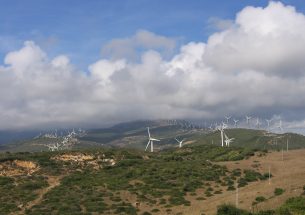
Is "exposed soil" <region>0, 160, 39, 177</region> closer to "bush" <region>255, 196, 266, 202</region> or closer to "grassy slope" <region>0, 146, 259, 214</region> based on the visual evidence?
"grassy slope" <region>0, 146, 259, 214</region>

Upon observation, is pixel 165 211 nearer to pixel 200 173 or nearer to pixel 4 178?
pixel 200 173

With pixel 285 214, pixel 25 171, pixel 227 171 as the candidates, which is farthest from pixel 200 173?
pixel 285 214

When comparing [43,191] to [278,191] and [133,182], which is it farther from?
[278,191]

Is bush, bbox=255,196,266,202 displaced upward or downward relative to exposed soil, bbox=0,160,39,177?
downward

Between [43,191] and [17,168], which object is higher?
[17,168]

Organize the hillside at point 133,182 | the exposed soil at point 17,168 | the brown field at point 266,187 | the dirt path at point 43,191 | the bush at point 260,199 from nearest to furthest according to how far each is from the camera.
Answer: the brown field at point 266,187 → the bush at point 260,199 → the hillside at point 133,182 → the dirt path at point 43,191 → the exposed soil at point 17,168

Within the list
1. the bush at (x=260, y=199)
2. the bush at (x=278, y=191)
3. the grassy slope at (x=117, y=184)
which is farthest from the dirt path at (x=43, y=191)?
the bush at (x=278, y=191)

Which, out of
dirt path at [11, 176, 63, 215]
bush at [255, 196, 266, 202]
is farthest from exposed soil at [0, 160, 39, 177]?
bush at [255, 196, 266, 202]

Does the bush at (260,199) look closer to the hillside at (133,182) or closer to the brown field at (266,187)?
the brown field at (266,187)

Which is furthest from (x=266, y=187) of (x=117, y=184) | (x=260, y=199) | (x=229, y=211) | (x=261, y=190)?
(x=117, y=184)

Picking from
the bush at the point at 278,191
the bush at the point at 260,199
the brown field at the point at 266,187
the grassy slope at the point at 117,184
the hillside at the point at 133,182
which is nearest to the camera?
the brown field at the point at 266,187

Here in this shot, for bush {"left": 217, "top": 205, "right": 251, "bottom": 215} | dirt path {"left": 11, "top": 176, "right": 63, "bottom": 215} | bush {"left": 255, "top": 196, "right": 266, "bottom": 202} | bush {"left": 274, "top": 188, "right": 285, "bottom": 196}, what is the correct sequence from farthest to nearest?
dirt path {"left": 11, "top": 176, "right": 63, "bottom": 215} → bush {"left": 274, "top": 188, "right": 285, "bottom": 196} → bush {"left": 255, "top": 196, "right": 266, "bottom": 202} → bush {"left": 217, "top": 205, "right": 251, "bottom": 215}
